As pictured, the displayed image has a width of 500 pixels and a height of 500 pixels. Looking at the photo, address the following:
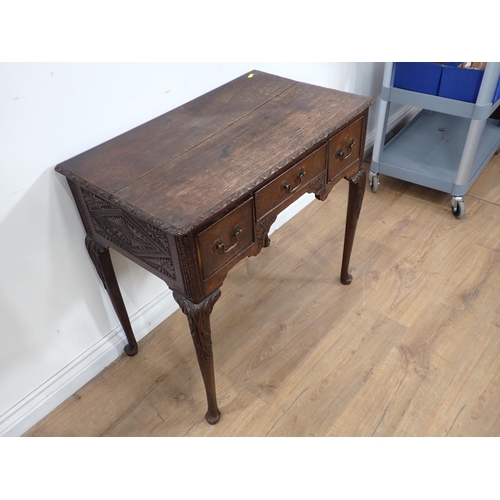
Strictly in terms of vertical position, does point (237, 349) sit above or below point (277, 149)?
below

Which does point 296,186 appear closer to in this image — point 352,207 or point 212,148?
point 212,148

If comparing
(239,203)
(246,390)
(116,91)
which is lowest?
(246,390)

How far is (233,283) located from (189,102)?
75 cm

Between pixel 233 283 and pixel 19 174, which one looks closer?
pixel 19 174

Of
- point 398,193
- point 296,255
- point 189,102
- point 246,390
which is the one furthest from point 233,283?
point 398,193

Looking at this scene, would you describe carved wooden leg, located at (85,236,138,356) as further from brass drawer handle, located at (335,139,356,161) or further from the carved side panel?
brass drawer handle, located at (335,139,356,161)

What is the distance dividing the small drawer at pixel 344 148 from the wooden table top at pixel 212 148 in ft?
0.19

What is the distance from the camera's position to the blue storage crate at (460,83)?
1.87 m

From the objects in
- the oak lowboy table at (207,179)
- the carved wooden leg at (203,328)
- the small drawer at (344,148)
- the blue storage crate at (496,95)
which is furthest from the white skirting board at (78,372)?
the blue storage crate at (496,95)

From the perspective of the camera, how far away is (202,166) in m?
1.15

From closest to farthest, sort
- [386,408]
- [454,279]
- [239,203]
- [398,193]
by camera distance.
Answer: [239,203]
[386,408]
[454,279]
[398,193]

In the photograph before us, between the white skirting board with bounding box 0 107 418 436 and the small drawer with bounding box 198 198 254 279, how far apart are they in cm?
66

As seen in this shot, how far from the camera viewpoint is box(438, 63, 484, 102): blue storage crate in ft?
6.13

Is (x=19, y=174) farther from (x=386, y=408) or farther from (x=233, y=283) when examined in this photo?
(x=386, y=408)
